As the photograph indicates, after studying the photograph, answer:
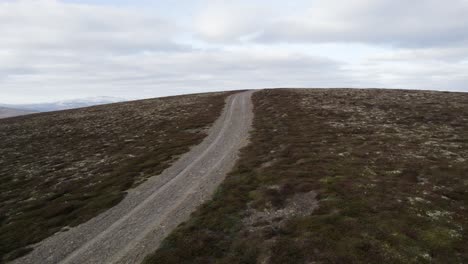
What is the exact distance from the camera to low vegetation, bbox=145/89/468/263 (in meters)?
17.0

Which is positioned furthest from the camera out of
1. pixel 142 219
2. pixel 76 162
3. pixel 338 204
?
pixel 76 162

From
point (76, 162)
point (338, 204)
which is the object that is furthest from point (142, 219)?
point (76, 162)

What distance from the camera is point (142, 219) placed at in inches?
886

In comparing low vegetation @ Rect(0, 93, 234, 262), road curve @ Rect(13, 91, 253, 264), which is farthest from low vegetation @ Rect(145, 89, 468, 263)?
low vegetation @ Rect(0, 93, 234, 262)

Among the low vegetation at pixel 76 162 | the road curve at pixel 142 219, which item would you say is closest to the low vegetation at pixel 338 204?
the road curve at pixel 142 219

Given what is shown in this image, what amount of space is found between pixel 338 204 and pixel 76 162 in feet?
110

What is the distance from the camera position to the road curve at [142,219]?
62.1 feet

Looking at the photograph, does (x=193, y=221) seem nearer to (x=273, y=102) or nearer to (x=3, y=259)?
(x=3, y=259)

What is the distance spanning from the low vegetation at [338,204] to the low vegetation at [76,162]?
33.2ft

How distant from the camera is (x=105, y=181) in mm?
32812

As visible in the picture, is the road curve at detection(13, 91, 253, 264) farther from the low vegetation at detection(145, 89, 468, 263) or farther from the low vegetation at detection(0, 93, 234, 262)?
the low vegetation at detection(0, 93, 234, 262)

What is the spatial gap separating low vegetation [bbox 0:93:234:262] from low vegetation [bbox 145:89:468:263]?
33.2ft

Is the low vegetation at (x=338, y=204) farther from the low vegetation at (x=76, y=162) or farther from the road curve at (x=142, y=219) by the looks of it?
the low vegetation at (x=76, y=162)

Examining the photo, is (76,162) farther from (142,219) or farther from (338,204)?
(338,204)
